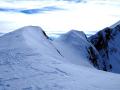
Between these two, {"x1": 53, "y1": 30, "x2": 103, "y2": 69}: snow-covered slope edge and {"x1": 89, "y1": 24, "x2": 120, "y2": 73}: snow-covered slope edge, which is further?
{"x1": 89, "y1": 24, "x2": 120, "y2": 73}: snow-covered slope edge

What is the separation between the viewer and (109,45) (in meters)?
68.4

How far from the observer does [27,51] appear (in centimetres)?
2384

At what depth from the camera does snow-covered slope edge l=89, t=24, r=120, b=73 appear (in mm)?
63309

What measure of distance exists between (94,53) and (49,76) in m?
29.7

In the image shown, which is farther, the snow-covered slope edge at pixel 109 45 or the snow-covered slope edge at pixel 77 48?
the snow-covered slope edge at pixel 109 45

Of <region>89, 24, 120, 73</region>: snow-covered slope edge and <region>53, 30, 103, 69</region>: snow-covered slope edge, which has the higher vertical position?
<region>53, 30, 103, 69</region>: snow-covered slope edge

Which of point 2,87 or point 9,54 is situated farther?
point 9,54

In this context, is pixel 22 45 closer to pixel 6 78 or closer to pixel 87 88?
pixel 6 78

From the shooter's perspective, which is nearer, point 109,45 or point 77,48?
point 77,48

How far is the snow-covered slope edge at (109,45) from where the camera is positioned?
63309 mm

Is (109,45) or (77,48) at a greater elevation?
(77,48)

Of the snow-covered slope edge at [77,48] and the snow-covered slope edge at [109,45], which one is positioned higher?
the snow-covered slope edge at [77,48]

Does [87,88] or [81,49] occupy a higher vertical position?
[87,88]

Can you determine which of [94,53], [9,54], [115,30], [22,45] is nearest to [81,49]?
[94,53]
